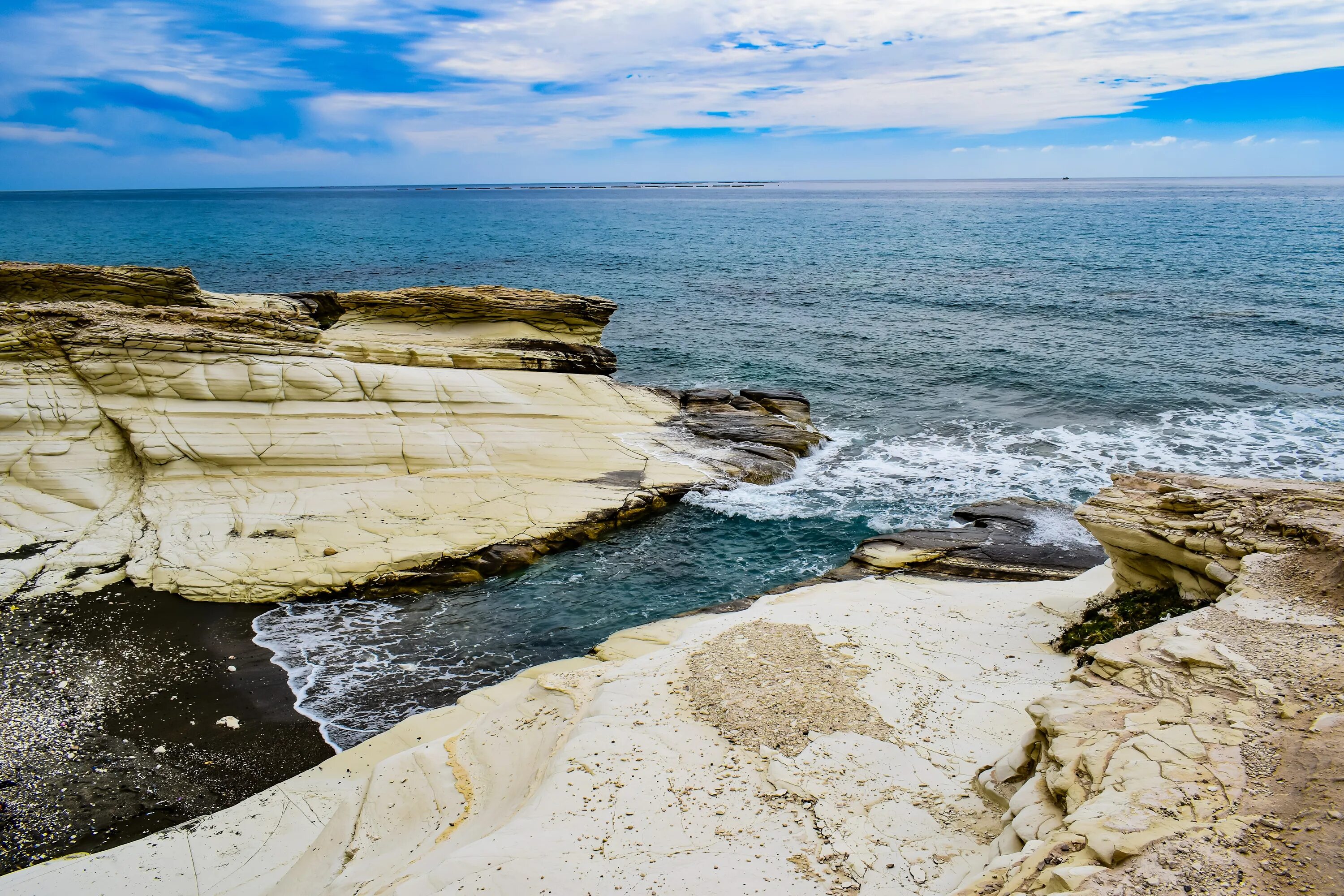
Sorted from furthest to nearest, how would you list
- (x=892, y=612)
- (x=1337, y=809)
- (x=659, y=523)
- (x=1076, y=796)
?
1. (x=659, y=523)
2. (x=892, y=612)
3. (x=1076, y=796)
4. (x=1337, y=809)

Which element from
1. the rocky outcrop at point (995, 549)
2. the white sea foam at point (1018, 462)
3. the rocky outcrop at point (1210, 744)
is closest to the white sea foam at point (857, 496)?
the white sea foam at point (1018, 462)

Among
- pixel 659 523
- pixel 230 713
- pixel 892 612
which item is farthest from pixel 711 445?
pixel 230 713

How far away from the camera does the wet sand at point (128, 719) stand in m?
10.5

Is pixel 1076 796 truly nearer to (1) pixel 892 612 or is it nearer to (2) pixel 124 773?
(1) pixel 892 612

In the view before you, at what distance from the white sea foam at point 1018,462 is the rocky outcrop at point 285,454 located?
1.64 meters

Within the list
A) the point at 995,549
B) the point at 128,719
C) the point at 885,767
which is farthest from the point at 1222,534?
the point at 128,719

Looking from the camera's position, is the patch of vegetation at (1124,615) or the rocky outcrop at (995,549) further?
the rocky outcrop at (995,549)

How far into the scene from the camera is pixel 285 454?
746 inches

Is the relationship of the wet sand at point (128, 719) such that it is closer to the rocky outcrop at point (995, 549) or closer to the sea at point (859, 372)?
the sea at point (859, 372)

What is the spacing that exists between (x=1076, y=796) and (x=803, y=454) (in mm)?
17932

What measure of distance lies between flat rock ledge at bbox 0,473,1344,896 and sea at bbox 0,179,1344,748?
3.08 metres

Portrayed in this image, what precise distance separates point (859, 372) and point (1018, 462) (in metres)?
10.6

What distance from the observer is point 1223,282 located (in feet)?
155

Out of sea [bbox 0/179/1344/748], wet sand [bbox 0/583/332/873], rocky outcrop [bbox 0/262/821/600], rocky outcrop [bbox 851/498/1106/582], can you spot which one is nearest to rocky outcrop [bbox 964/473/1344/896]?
rocky outcrop [bbox 851/498/1106/582]
